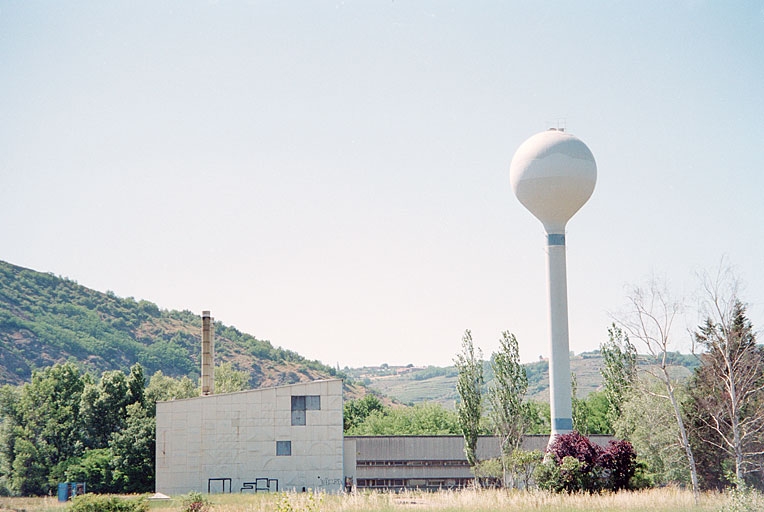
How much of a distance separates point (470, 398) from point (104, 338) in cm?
8987

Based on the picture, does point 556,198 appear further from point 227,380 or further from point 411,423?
point 227,380

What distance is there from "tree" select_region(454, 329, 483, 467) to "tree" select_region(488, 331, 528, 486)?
0.91 metres

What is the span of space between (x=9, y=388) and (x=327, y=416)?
83.2 ft

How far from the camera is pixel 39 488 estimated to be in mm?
53281

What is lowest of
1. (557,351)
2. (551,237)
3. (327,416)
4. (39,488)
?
(39,488)

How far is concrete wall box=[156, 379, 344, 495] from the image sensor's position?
44.8 meters

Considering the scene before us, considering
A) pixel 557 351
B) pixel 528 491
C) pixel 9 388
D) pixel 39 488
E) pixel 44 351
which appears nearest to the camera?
pixel 528 491

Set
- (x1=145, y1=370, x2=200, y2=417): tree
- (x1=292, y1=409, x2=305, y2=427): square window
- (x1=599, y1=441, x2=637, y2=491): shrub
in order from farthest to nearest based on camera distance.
Answer: 1. (x1=145, y1=370, x2=200, y2=417): tree
2. (x1=292, y1=409, x2=305, y2=427): square window
3. (x1=599, y1=441, x2=637, y2=491): shrub

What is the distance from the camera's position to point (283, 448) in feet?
148

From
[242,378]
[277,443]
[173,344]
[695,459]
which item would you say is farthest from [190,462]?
[173,344]

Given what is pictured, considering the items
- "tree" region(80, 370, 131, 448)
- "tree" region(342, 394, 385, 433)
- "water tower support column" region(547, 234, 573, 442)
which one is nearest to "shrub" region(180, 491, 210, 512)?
"water tower support column" region(547, 234, 573, 442)

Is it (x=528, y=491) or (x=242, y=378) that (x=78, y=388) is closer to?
(x=242, y=378)

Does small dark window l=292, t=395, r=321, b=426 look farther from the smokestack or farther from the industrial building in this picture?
the smokestack

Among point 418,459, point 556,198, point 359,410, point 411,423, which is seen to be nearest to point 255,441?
point 418,459
